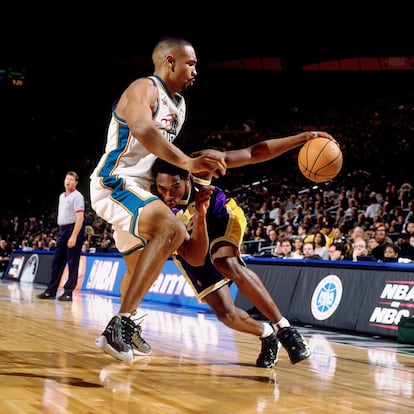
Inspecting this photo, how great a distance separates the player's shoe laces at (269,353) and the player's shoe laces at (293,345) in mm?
88

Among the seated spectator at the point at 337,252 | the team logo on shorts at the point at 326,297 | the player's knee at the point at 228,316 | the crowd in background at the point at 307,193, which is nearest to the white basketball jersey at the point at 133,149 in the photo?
the player's knee at the point at 228,316

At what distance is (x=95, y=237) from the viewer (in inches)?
620

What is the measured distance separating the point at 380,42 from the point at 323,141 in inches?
894

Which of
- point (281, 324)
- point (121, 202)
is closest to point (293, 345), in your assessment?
point (281, 324)

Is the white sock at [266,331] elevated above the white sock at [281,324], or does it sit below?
below

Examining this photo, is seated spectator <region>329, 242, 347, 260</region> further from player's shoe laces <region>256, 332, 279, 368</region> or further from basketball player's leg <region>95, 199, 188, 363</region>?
basketball player's leg <region>95, 199, 188, 363</region>

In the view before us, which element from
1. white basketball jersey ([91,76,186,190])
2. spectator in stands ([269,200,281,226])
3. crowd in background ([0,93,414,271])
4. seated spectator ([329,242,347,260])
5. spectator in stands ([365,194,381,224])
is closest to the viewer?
white basketball jersey ([91,76,186,190])

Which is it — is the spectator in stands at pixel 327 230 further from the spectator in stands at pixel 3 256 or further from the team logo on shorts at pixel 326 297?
the spectator in stands at pixel 3 256

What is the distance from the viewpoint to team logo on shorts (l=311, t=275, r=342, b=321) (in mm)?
6320

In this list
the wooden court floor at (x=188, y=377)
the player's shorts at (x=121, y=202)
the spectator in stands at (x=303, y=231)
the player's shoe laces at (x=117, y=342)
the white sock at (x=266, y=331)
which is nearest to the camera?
the wooden court floor at (x=188, y=377)

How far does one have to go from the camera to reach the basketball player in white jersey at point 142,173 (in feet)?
8.56

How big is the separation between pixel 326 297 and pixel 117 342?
4234mm

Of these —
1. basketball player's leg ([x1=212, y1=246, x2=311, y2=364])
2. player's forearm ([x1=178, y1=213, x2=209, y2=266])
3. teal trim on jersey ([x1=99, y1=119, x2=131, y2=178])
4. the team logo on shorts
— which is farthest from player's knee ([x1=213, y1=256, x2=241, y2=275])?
the team logo on shorts

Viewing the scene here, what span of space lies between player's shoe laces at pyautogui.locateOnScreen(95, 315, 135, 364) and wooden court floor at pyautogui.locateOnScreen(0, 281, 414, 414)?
0.29 ft
